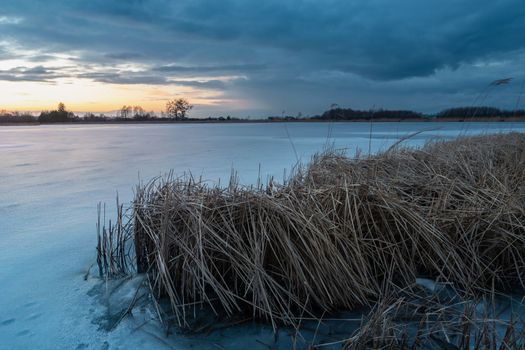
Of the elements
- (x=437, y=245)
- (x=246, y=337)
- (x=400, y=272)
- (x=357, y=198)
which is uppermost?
(x=357, y=198)

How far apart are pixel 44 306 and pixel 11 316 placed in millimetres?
152

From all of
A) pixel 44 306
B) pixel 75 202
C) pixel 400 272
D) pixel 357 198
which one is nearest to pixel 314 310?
pixel 400 272

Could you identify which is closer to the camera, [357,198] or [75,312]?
[75,312]

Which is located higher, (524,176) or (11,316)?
(524,176)

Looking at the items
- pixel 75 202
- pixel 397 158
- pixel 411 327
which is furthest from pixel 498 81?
pixel 75 202

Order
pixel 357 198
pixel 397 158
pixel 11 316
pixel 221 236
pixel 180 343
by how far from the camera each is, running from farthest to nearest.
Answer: pixel 397 158
pixel 357 198
pixel 221 236
pixel 11 316
pixel 180 343

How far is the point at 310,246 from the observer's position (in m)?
2.00

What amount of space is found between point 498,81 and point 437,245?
189 cm

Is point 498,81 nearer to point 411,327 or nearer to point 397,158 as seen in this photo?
point 397,158

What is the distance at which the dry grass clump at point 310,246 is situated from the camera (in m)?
1.90

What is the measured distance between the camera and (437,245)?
7.21ft

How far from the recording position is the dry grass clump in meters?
1.90

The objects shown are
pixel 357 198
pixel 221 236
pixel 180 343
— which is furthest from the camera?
pixel 357 198

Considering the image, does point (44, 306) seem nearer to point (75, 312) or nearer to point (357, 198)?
point (75, 312)
